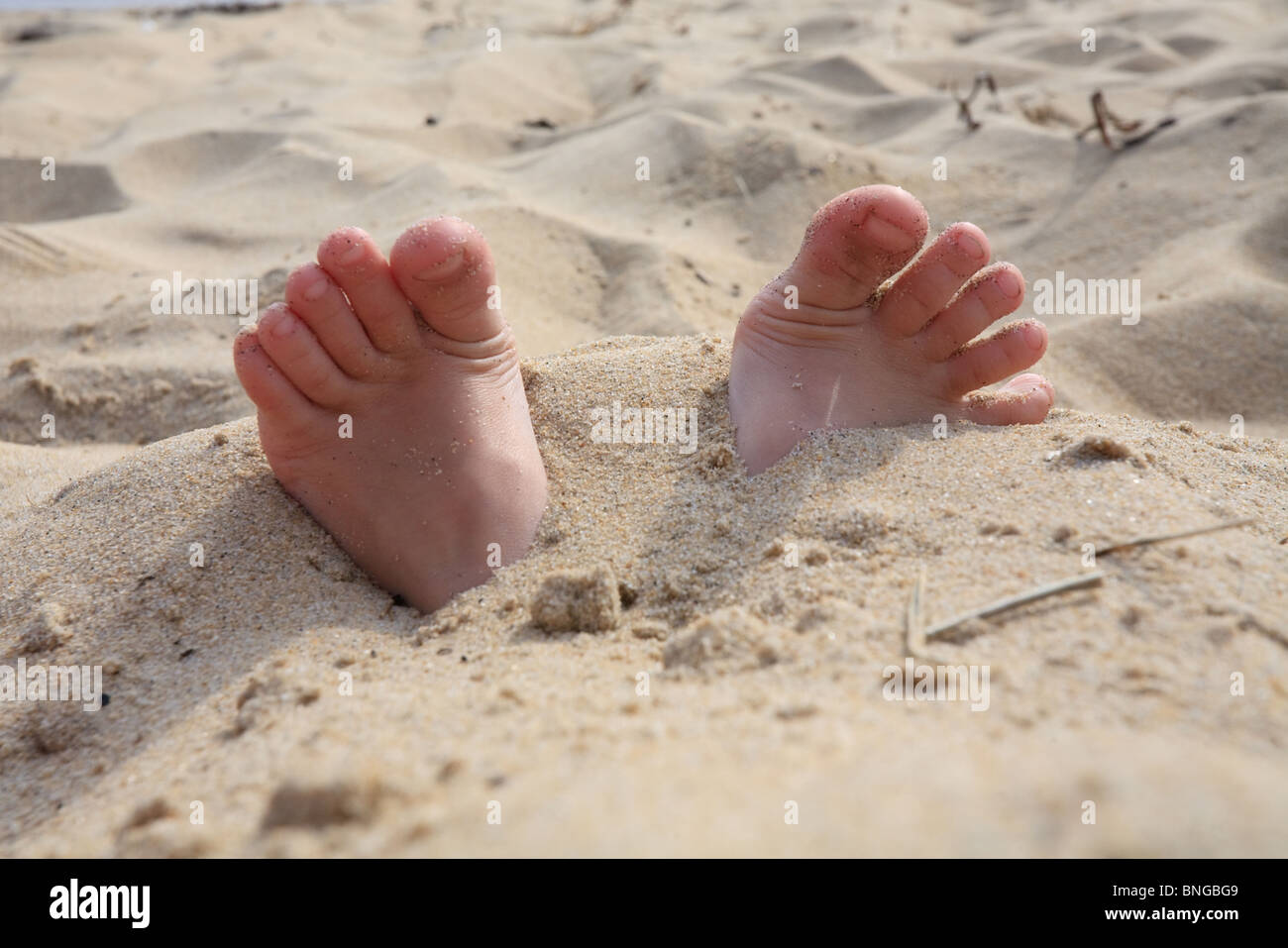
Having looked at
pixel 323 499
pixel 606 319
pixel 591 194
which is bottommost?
pixel 323 499

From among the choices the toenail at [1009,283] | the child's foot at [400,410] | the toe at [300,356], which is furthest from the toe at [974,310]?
the toe at [300,356]

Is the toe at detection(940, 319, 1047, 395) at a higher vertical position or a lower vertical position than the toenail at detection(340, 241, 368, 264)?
lower

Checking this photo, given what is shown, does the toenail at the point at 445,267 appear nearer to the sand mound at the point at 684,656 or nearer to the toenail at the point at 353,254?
the toenail at the point at 353,254

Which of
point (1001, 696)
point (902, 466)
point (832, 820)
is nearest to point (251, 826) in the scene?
point (832, 820)

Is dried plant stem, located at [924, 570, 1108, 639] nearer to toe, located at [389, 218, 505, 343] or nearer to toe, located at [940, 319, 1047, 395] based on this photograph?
toe, located at [940, 319, 1047, 395]

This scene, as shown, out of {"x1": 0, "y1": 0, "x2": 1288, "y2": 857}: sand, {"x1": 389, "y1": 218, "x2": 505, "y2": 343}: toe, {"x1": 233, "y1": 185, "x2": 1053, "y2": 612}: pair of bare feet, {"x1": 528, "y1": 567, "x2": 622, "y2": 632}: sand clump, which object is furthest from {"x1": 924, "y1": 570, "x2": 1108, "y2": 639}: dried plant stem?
{"x1": 389, "y1": 218, "x2": 505, "y2": 343}: toe
